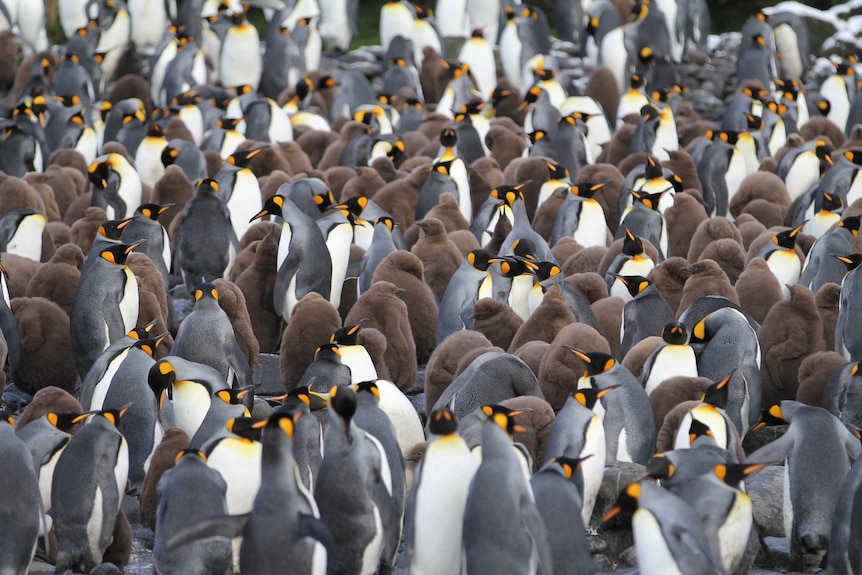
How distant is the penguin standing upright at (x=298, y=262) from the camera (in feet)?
25.9

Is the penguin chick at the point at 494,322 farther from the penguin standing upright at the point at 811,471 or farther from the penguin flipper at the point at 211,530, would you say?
the penguin flipper at the point at 211,530

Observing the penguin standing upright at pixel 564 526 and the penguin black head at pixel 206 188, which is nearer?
the penguin standing upright at pixel 564 526

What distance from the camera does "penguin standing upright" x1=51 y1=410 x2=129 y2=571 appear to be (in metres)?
4.89

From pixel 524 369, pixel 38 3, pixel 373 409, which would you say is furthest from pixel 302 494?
pixel 38 3

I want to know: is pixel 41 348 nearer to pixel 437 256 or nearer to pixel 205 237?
pixel 205 237

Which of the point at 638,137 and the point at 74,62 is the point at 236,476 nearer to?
the point at 638,137

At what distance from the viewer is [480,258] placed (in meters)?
7.67

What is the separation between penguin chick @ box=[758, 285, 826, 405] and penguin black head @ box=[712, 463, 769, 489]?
2251mm

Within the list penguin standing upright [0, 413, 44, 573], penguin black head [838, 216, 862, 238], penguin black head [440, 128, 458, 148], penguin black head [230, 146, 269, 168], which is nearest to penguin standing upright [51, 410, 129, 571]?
penguin standing upright [0, 413, 44, 573]

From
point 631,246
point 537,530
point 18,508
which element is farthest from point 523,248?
point 18,508

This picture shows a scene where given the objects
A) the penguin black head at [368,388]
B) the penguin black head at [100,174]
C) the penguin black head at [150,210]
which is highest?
the penguin black head at [368,388]

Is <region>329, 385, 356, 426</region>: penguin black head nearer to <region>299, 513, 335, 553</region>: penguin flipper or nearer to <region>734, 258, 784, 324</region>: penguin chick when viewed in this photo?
<region>299, 513, 335, 553</region>: penguin flipper

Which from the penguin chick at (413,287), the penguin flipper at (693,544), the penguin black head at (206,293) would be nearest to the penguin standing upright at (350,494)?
the penguin flipper at (693,544)

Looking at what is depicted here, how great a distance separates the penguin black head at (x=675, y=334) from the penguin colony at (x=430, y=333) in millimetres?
18
